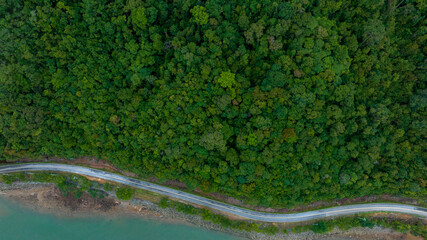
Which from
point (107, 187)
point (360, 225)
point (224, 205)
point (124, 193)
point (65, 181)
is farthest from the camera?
point (65, 181)

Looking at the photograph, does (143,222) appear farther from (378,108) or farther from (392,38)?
(392,38)

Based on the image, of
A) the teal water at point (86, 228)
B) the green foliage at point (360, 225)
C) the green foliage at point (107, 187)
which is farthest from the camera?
the teal water at point (86, 228)

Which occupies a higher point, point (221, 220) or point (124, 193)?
point (124, 193)

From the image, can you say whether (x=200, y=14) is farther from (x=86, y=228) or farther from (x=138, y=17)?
(x=86, y=228)

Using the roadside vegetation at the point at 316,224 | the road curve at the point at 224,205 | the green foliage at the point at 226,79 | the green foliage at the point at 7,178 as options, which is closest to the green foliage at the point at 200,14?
the green foliage at the point at 226,79

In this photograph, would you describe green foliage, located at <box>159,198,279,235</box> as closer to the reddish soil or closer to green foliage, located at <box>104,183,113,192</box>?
the reddish soil

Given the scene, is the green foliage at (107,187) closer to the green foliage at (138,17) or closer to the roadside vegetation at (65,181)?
the roadside vegetation at (65,181)

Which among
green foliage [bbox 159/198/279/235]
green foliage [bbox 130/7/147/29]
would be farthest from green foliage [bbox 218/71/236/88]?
green foliage [bbox 159/198/279/235]

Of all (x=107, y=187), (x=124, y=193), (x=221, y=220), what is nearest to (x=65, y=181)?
(x=107, y=187)
